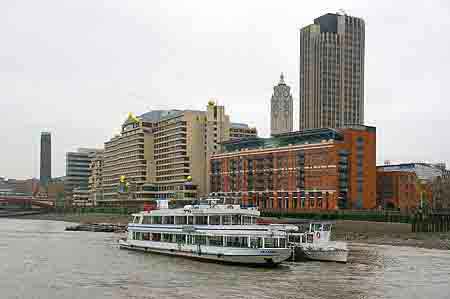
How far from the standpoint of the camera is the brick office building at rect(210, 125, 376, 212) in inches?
6112

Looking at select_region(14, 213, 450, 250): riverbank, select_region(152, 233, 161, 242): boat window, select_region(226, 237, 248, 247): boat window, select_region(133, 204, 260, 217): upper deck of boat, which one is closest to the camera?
select_region(226, 237, 248, 247): boat window

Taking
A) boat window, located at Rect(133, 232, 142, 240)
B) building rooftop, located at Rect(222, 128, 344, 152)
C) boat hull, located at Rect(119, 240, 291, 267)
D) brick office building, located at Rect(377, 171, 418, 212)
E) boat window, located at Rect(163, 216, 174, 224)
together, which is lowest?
boat hull, located at Rect(119, 240, 291, 267)

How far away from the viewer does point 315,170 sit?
158375 mm

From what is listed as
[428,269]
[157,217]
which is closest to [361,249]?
[428,269]

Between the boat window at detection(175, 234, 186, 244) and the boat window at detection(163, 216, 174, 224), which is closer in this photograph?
the boat window at detection(175, 234, 186, 244)

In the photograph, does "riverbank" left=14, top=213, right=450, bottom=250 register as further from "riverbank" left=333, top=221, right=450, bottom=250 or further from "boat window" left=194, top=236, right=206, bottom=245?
"boat window" left=194, top=236, right=206, bottom=245

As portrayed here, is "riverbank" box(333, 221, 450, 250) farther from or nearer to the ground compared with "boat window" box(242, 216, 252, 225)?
nearer to the ground

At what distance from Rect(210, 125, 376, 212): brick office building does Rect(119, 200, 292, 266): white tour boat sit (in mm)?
79282

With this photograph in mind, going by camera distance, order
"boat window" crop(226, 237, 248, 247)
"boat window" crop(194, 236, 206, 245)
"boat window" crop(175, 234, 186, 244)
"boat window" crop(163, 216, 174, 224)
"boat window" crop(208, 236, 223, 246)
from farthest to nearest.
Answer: "boat window" crop(163, 216, 174, 224) → "boat window" crop(175, 234, 186, 244) → "boat window" crop(194, 236, 206, 245) → "boat window" crop(208, 236, 223, 246) → "boat window" crop(226, 237, 248, 247)

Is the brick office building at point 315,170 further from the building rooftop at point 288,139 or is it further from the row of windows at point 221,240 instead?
the row of windows at point 221,240

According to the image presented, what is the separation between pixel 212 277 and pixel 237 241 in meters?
7.90

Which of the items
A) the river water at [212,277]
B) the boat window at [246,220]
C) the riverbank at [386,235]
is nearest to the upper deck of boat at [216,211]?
the boat window at [246,220]

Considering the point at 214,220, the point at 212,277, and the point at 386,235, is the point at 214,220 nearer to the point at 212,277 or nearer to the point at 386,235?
the point at 212,277

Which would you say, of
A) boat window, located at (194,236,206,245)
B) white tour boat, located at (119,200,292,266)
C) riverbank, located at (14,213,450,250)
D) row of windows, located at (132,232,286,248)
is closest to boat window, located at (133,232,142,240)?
white tour boat, located at (119,200,292,266)
